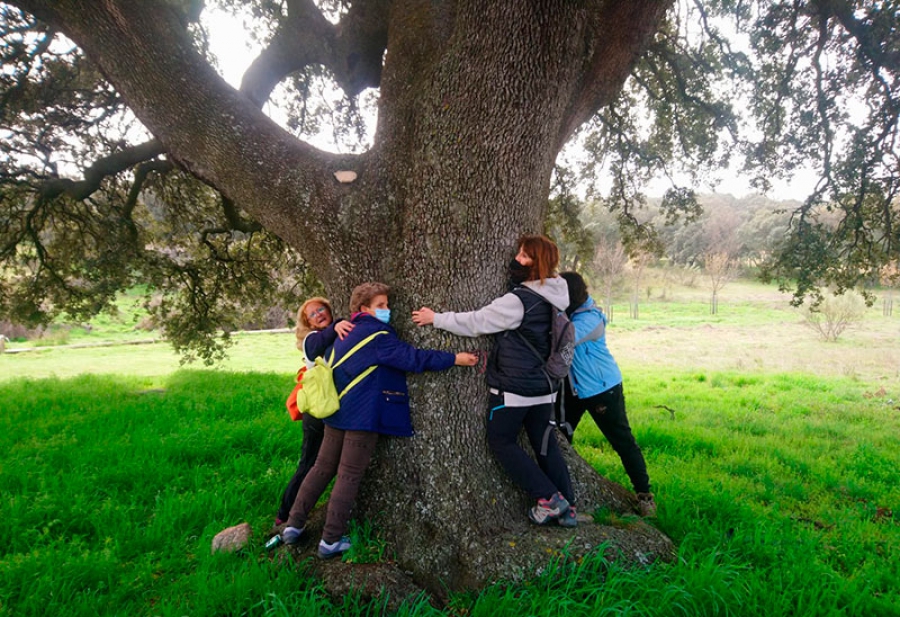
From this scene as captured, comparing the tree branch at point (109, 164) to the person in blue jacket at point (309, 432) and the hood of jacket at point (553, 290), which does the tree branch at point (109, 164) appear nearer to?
the person in blue jacket at point (309, 432)

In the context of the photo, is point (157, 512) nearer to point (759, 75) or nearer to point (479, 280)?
point (479, 280)

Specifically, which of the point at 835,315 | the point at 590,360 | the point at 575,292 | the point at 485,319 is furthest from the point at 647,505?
the point at 835,315

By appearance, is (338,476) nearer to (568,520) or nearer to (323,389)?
(323,389)

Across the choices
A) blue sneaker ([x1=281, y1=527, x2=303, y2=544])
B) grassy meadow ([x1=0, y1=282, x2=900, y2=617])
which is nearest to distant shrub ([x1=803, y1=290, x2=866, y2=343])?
grassy meadow ([x1=0, y1=282, x2=900, y2=617])

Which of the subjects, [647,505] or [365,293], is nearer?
[365,293]

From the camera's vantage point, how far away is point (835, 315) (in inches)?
723

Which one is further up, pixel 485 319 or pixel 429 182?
pixel 429 182

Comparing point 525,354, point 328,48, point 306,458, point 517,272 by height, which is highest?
point 328,48

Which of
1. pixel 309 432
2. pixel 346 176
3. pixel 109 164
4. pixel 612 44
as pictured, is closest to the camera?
pixel 346 176

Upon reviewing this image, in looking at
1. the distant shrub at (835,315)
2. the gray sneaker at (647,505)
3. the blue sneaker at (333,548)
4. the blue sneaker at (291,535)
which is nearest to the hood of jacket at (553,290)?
the gray sneaker at (647,505)

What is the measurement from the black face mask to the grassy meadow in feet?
5.73

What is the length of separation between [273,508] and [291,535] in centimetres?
83

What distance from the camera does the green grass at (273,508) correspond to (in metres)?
2.54

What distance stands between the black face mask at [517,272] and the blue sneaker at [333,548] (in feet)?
6.49
